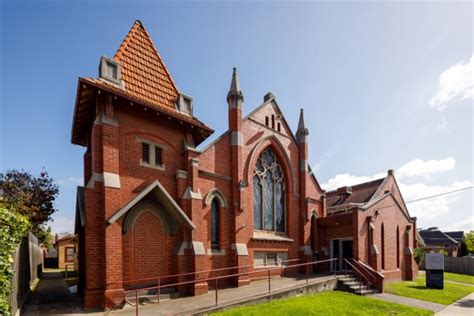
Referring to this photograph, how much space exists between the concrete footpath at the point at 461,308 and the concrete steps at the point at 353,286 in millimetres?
3038

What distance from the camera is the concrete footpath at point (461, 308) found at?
12.3 meters

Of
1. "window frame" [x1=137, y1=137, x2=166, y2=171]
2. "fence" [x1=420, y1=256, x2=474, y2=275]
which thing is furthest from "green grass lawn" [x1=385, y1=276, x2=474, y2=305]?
"fence" [x1=420, y1=256, x2=474, y2=275]

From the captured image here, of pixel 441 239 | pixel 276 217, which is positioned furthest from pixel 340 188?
pixel 441 239

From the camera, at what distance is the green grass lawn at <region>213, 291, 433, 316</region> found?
1005cm

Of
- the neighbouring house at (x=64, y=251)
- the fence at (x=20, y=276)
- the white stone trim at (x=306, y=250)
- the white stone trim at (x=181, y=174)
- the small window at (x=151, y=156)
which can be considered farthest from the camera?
the neighbouring house at (x=64, y=251)

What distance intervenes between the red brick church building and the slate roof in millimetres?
50423

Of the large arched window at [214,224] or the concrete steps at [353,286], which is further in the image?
the concrete steps at [353,286]

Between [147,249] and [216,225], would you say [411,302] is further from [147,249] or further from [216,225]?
[147,249]

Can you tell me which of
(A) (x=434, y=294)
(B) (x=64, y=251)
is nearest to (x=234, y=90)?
(A) (x=434, y=294)

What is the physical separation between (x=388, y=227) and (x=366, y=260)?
3.97 metres

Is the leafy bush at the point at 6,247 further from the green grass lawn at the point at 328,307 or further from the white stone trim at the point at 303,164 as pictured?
the white stone trim at the point at 303,164

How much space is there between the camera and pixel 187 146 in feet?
42.9

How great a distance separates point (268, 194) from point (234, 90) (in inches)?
241

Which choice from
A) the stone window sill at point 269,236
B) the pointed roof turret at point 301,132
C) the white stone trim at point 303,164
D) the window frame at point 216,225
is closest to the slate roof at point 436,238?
the white stone trim at point 303,164
